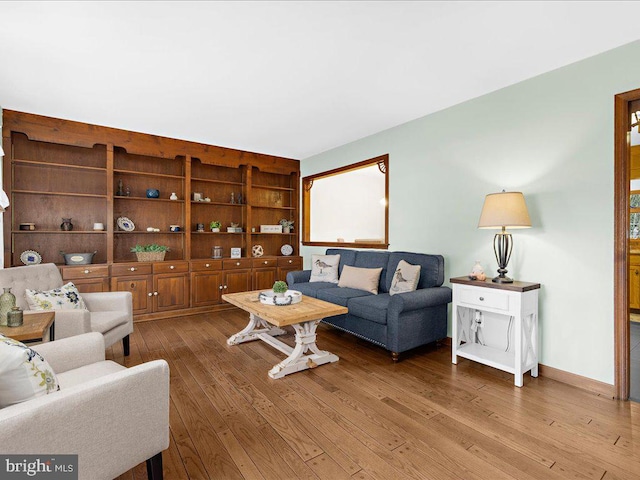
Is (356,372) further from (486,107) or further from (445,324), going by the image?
(486,107)

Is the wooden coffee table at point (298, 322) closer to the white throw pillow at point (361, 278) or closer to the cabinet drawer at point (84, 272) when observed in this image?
the white throw pillow at point (361, 278)

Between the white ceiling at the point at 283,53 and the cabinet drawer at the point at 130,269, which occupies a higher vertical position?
the white ceiling at the point at 283,53

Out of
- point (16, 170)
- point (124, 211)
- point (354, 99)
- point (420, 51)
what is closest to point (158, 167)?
point (124, 211)

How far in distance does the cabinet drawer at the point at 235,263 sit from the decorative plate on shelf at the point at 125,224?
53.2 inches

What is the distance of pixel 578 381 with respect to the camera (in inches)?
101

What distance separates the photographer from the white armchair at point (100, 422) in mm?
1066

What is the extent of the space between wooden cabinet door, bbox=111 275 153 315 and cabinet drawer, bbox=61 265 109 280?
0.16 m

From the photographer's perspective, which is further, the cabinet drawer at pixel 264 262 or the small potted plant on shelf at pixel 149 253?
the cabinet drawer at pixel 264 262

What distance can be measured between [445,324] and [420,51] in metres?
2.55

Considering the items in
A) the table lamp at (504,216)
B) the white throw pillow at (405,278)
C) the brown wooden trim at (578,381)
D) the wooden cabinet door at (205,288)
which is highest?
the table lamp at (504,216)

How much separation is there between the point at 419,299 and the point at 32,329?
2.82m

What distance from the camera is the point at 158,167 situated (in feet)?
16.4

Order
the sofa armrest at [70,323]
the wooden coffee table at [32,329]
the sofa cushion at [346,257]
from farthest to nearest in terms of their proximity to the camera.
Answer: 1. the sofa cushion at [346,257]
2. the sofa armrest at [70,323]
3. the wooden coffee table at [32,329]

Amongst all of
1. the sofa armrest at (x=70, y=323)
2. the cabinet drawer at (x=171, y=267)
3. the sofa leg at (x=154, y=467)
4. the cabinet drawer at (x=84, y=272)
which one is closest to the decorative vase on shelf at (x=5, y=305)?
the sofa armrest at (x=70, y=323)
